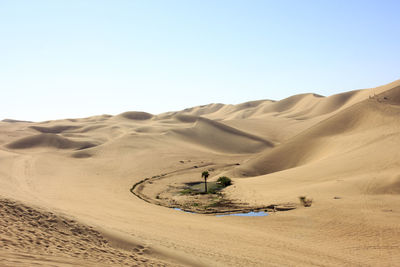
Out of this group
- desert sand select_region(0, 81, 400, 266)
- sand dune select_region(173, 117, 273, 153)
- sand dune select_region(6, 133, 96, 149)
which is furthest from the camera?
sand dune select_region(173, 117, 273, 153)

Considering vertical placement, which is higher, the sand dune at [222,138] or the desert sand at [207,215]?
the sand dune at [222,138]

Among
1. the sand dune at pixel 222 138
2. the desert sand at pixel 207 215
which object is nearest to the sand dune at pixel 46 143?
the desert sand at pixel 207 215

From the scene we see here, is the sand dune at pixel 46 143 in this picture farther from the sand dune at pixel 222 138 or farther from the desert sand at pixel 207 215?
the sand dune at pixel 222 138

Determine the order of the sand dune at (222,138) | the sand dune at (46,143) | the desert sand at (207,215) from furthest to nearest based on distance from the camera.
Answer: the sand dune at (222,138) → the sand dune at (46,143) → the desert sand at (207,215)

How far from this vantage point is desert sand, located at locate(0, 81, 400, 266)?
1102cm

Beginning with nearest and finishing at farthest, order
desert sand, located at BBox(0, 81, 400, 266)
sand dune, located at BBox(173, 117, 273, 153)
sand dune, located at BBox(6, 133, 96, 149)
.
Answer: desert sand, located at BBox(0, 81, 400, 266)
sand dune, located at BBox(6, 133, 96, 149)
sand dune, located at BBox(173, 117, 273, 153)

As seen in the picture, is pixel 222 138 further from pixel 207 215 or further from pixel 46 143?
pixel 207 215

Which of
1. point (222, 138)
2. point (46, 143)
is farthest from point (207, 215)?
point (46, 143)

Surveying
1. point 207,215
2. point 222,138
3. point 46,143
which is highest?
point 222,138

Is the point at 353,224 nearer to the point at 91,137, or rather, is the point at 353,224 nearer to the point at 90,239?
the point at 90,239

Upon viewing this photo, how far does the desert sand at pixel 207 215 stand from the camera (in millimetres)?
11016

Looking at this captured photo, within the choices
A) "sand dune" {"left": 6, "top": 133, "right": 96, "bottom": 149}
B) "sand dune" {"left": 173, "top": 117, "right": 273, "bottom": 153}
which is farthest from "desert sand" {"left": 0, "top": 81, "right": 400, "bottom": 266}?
"sand dune" {"left": 173, "top": 117, "right": 273, "bottom": 153}

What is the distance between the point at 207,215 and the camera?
2198 centimetres

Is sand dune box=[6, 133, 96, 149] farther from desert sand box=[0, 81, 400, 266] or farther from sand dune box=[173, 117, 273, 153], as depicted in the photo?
sand dune box=[173, 117, 273, 153]
